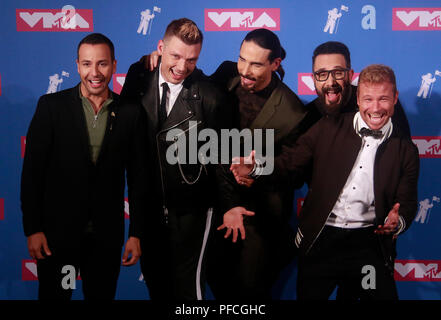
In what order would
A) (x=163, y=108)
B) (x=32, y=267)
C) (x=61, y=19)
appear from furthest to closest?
(x=32, y=267), (x=61, y=19), (x=163, y=108)

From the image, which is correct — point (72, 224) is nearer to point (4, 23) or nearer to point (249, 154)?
point (249, 154)

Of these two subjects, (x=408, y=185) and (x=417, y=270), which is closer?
(x=408, y=185)

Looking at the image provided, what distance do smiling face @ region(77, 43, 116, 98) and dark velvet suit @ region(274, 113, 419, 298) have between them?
3.70ft

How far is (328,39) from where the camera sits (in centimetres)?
257

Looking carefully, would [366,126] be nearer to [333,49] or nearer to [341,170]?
[341,170]

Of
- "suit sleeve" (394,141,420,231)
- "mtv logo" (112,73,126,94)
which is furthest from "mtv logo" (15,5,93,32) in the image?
"suit sleeve" (394,141,420,231)

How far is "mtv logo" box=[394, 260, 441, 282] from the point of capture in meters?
2.70

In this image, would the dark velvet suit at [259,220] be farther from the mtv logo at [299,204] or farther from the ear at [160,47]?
the ear at [160,47]

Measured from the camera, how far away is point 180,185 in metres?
2.55

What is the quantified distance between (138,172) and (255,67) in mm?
928

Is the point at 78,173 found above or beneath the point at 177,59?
beneath

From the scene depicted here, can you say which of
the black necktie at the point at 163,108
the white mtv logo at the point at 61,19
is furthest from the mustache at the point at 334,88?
the white mtv logo at the point at 61,19

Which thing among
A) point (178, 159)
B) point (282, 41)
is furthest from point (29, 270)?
point (282, 41)

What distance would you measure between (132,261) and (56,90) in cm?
116
